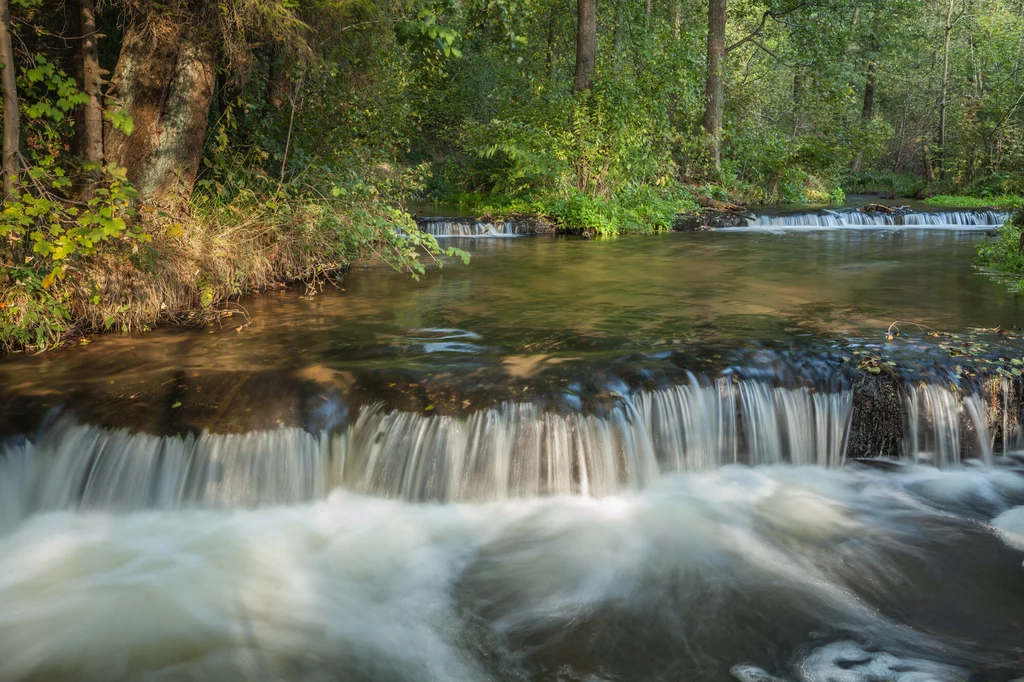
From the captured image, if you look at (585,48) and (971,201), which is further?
(971,201)

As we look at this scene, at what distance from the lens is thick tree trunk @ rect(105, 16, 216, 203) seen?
861 cm

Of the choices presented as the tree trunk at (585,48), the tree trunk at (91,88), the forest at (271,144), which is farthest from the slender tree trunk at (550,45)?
the tree trunk at (91,88)

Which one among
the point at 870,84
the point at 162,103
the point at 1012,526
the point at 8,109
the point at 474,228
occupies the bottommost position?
the point at 1012,526

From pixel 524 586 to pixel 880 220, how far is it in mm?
19593

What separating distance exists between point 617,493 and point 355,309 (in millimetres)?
4646

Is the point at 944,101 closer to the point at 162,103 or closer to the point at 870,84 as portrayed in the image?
the point at 870,84

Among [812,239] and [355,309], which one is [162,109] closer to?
[355,309]

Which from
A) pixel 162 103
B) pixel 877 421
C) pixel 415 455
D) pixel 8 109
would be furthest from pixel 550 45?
pixel 415 455

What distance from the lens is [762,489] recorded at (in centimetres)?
616

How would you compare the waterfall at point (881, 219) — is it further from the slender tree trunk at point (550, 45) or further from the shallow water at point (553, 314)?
the slender tree trunk at point (550, 45)

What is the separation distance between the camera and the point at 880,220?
21.5 metres

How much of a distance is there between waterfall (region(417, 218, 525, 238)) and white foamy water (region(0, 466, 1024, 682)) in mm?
12849

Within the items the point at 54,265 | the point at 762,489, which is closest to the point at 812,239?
the point at 762,489

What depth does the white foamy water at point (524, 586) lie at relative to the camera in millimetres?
4164
